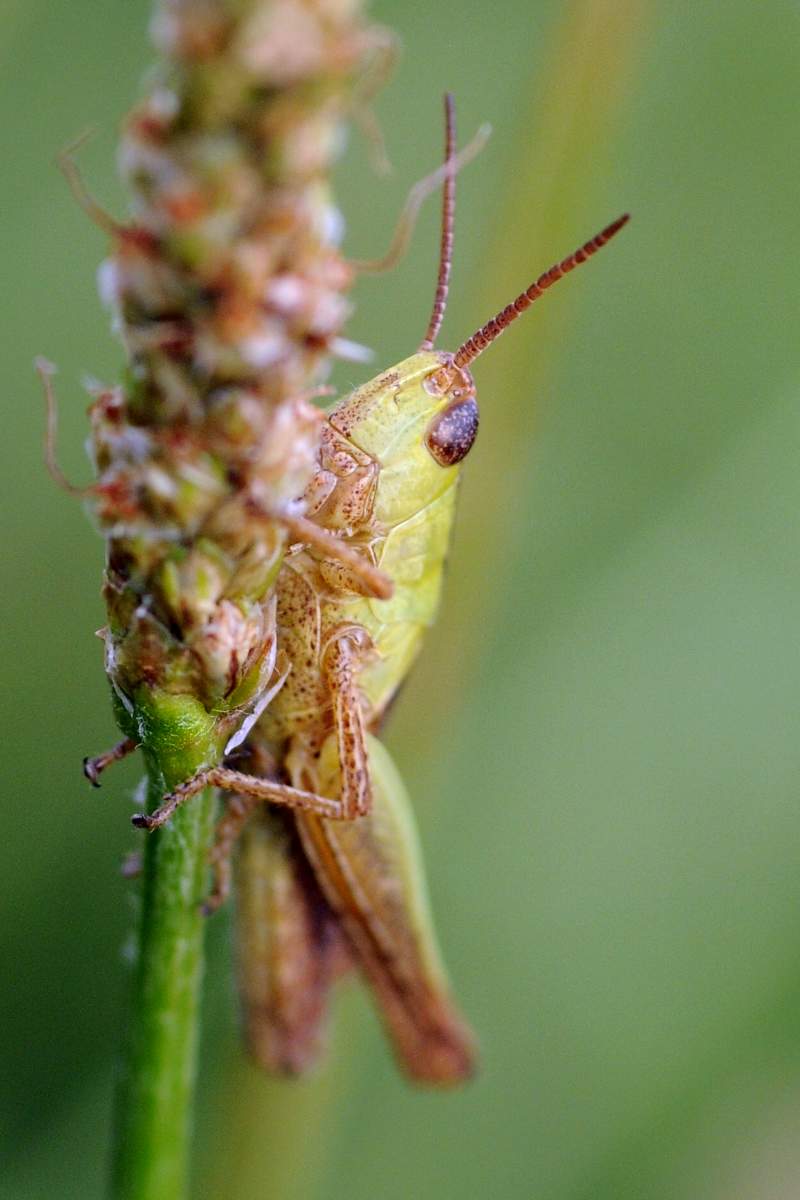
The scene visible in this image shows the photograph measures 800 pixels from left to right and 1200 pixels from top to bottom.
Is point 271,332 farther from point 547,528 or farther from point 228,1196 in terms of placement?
point 547,528

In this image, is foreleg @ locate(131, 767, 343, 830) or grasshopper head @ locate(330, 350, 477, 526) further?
grasshopper head @ locate(330, 350, 477, 526)

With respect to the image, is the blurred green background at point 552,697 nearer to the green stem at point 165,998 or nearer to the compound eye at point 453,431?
the compound eye at point 453,431

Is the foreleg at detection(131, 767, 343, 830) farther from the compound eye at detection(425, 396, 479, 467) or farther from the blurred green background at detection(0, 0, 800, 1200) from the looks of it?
the compound eye at detection(425, 396, 479, 467)

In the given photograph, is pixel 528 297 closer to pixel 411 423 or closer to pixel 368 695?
pixel 411 423

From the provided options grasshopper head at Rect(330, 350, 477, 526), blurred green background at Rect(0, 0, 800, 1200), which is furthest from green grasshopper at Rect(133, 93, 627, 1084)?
blurred green background at Rect(0, 0, 800, 1200)

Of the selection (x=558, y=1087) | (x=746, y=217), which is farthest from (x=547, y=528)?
Answer: (x=558, y=1087)

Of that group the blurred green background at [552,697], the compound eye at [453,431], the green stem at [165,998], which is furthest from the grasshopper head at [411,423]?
the green stem at [165,998]
